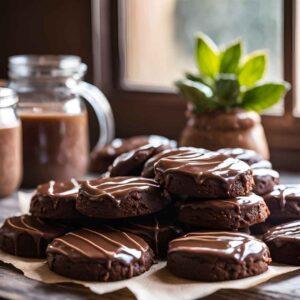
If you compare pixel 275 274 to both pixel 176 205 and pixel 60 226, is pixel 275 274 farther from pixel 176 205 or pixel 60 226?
pixel 60 226

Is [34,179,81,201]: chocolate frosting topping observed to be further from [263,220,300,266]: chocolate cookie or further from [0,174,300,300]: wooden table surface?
[263,220,300,266]: chocolate cookie

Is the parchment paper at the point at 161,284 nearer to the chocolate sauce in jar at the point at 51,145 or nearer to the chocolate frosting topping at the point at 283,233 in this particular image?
the chocolate frosting topping at the point at 283,233

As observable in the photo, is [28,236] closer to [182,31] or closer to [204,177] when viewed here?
[204,177]

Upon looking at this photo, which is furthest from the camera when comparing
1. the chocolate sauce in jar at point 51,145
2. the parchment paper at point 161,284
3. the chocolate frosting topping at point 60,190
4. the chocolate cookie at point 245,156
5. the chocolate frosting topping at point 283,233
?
the chocolate sauce in jar at point 51,145

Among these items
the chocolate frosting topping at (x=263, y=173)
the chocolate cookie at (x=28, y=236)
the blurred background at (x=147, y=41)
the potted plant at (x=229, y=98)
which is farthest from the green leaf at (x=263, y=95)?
the chocolate cookie at (x=28, y=236)

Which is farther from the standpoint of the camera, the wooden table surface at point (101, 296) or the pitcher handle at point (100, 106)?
the pitcher handle at point (100, 106)

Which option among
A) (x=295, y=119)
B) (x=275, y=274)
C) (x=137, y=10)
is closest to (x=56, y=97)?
(x=137, y=10)

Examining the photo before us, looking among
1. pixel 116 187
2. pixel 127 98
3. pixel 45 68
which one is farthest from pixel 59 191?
pixel 127 98
